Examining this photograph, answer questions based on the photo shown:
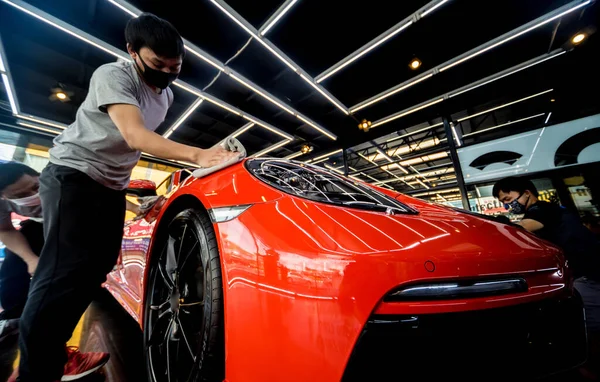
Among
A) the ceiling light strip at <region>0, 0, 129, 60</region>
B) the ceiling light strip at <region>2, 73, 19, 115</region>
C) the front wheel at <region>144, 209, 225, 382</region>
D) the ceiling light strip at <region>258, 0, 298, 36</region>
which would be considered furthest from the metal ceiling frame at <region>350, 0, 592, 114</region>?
the ceiling light strip at <region>2, 73, 19, 115</region>

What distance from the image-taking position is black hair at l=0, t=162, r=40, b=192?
1.60 m

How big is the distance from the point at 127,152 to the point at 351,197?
111 cm

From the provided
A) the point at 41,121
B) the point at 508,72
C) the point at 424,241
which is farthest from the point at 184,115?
the point at 508,72

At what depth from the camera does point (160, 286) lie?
1243 millimetres

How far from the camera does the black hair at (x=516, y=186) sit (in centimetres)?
234

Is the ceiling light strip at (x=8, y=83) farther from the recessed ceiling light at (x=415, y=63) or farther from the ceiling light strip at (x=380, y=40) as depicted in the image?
the recessed ceiling light at (x=415, y=63)

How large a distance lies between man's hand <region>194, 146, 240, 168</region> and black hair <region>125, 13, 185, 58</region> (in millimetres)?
507

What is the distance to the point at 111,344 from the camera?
4.62 feet

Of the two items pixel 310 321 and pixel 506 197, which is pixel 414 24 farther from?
pixel 310 321

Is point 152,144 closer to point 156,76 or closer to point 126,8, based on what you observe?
point 156,76

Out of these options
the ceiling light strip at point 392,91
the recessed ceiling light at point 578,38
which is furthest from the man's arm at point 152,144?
the recessed ceiling light at point 578,38

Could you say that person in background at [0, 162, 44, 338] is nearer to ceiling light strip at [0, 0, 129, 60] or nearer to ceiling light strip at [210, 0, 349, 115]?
ceiling light strip at [0, 0, 129, 60]

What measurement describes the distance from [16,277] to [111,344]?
4.65 ft

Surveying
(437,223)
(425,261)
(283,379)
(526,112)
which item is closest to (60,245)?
(283,379)
